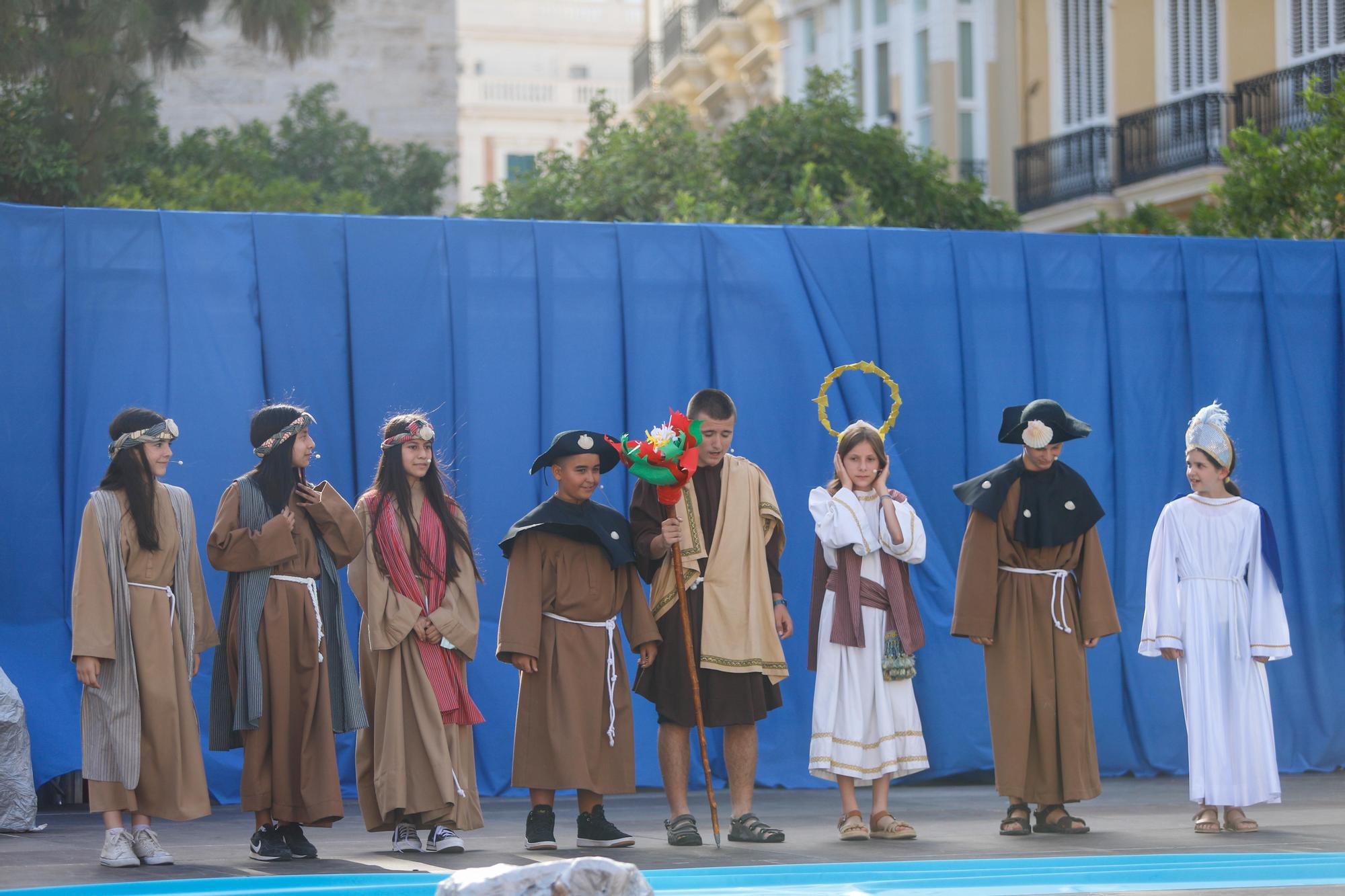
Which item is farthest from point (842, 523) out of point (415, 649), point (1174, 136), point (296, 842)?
point (1174, 136)

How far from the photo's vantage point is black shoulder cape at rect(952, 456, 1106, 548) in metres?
6.63

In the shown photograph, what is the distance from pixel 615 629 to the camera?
21.2ft

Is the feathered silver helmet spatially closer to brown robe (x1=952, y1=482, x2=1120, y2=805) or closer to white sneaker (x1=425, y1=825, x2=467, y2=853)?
brown robe (x1=952, y1=482, x2=1120, y2=805)

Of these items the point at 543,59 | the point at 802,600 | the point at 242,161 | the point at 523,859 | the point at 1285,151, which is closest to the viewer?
the point at 523,859

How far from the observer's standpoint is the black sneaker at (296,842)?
19.6 feet

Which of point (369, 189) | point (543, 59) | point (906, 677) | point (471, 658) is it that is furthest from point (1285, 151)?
point (543, 59)

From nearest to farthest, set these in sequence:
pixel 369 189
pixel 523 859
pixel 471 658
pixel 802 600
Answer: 1. pixel 523 859
2. pixel 471 658
3. pixel 802 600
4. pixel 369 189

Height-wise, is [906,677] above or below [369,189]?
below

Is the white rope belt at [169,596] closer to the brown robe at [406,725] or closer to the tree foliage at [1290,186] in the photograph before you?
the brown robe at [406,725]

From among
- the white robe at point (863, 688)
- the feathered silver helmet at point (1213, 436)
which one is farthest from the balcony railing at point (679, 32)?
the white robe at point (863, 688)

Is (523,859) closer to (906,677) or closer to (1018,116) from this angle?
(906,677)

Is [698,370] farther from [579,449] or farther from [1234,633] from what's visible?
[1234,633]

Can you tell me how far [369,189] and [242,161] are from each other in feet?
7.03

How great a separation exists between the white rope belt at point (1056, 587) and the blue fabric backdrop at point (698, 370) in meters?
1.42
